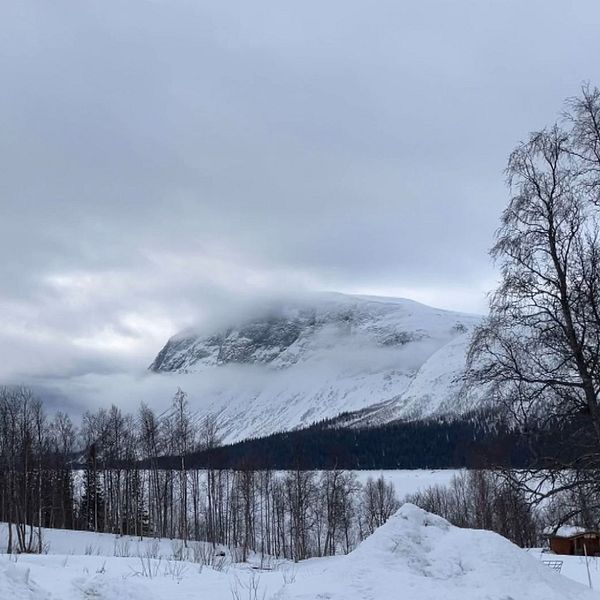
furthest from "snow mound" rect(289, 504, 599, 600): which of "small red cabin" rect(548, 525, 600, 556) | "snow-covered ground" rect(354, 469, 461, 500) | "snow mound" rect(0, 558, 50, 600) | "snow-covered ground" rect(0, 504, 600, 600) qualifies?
"snow-covered ground" rect(354, 469, 461, 500)

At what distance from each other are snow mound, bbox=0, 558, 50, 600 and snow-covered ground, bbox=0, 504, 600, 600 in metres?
0.01

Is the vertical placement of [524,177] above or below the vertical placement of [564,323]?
above

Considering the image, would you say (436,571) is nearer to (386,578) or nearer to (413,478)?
(386,578)

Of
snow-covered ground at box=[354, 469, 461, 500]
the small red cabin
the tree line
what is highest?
the tree line

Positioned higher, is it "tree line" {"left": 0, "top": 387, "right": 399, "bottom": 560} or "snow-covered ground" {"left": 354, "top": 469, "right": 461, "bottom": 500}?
"tree line" {"left": 0, "top": 387, "right": 399, "bottom": 560}

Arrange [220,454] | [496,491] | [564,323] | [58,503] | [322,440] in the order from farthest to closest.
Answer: [322,440] < [58,503] < [220,454] < [496,491] < [564,323]

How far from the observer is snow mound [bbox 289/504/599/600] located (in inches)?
330

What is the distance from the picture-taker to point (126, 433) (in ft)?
217

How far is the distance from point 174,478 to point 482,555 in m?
59.9

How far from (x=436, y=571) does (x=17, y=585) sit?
19.0 feet

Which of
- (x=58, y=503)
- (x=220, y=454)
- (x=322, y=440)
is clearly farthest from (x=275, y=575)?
(x=322, y=440)

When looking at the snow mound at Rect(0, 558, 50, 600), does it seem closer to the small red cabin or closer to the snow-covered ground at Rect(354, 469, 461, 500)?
the small red cabin

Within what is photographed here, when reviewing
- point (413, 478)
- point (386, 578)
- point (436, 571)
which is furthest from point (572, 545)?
point (413, 478)

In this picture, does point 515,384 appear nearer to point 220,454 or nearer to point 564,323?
point 564,323
